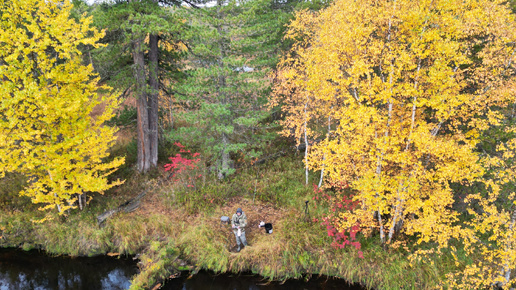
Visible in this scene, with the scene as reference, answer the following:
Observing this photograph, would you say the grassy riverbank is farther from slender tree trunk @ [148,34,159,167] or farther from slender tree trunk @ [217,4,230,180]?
slender tree trunk @ [148,34,159,167]

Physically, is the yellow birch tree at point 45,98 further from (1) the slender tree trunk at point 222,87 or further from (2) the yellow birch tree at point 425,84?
(2) the yellow birch tree at point 425,84

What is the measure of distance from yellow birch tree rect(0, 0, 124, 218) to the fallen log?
1184 millimetres

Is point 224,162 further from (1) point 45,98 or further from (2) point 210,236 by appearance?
(1) point 45,98

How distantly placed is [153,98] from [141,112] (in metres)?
0.94

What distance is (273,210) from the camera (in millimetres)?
11148

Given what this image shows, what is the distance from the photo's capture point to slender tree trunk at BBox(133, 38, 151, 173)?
11.7 metres

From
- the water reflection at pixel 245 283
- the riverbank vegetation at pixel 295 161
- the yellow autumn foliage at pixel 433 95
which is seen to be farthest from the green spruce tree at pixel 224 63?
the water reflection at pixel 245 283

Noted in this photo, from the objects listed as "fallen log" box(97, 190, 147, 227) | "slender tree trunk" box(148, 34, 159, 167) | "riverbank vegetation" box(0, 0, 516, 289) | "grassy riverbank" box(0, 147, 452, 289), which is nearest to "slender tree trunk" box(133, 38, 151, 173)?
"riverbank vegetation" box(0, 0, 516, 289)

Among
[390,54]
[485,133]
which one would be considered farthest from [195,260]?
[485,133]

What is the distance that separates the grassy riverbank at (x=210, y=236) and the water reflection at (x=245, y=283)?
0.77 feet

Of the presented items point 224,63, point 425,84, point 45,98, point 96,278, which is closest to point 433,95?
point 425,84

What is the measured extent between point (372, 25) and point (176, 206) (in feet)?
32.1

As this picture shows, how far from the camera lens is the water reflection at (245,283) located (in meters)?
8.61

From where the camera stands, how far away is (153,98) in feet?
42.9
